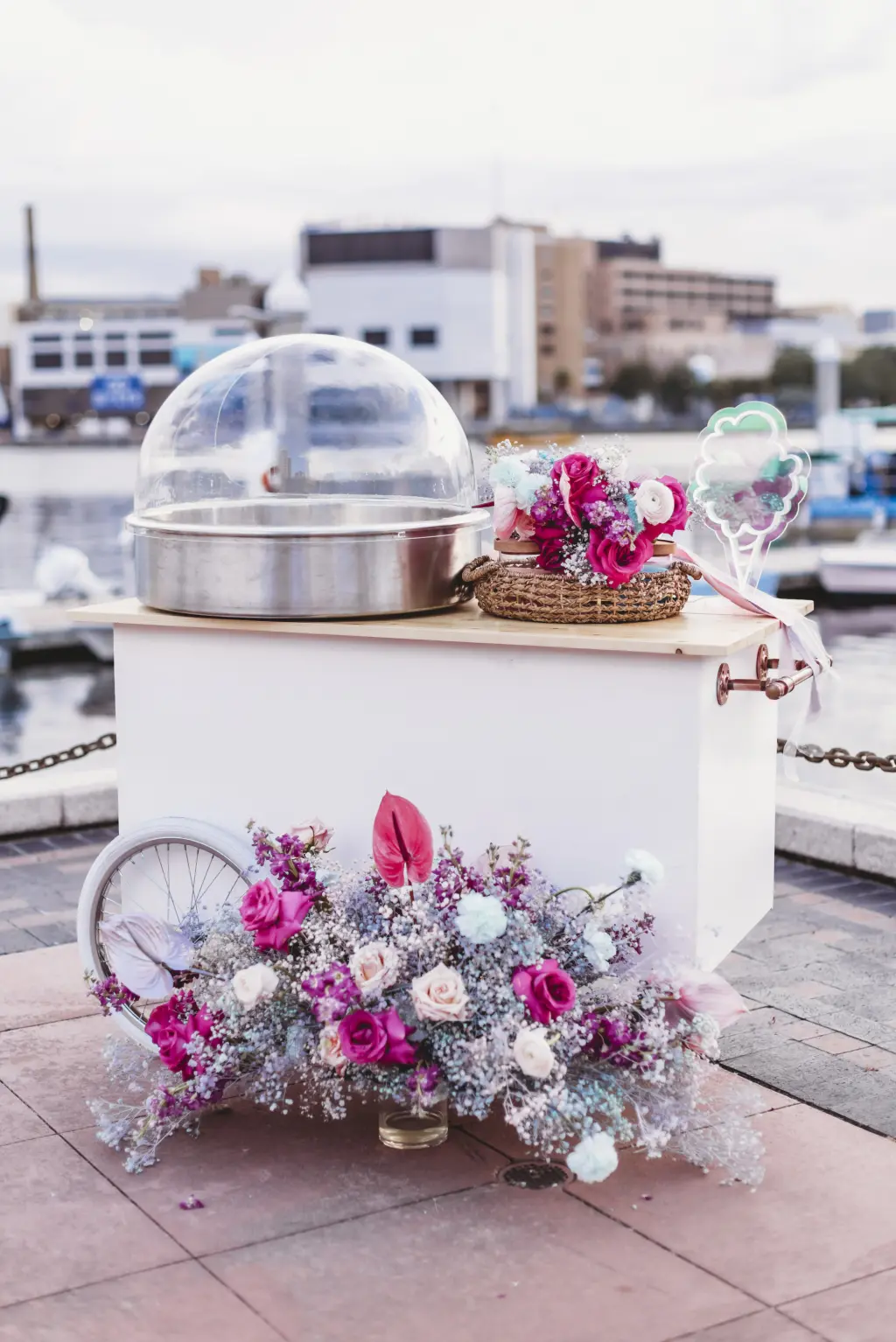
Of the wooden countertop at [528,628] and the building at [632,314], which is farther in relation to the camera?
the building at [632,314]

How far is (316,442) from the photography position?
459 centimetres

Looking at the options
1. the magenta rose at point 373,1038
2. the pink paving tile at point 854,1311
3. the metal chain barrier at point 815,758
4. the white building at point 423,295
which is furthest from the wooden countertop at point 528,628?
the white building at point 423,295

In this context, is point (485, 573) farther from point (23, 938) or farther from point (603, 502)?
point (23, 938)

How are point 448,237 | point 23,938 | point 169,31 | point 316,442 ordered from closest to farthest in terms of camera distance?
point 316,442 → point 23,938 → point 169,31 → point 448,237

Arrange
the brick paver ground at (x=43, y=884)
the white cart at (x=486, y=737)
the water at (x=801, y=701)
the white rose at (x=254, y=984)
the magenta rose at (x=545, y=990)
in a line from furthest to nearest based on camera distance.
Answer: the water at (x=801, y=701) → the brick paver ground at (x=43, y=884) → the white cart at (x=486, y=737) → the white rose at (x=254, y=984) → the magenta rose at (x=545, y=990)

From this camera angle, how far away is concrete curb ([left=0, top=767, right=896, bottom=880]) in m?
6.02

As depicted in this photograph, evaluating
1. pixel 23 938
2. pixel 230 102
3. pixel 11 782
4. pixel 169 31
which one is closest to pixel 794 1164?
pixel 23 938

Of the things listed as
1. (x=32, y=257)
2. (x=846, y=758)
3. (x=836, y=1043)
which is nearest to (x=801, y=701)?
(x=846, y=758)

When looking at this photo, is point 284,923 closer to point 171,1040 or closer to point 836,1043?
point 171,1040

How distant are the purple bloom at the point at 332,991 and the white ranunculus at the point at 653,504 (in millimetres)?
1235

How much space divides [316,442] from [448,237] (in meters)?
115

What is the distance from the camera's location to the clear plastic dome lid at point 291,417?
4301mm

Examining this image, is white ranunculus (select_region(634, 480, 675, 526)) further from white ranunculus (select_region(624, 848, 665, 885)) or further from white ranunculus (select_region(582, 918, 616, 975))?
white ranunculus (select_region(582, 918, 616, 975))

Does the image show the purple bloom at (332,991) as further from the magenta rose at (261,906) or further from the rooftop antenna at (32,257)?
the rooftop antenna at (32,257)
